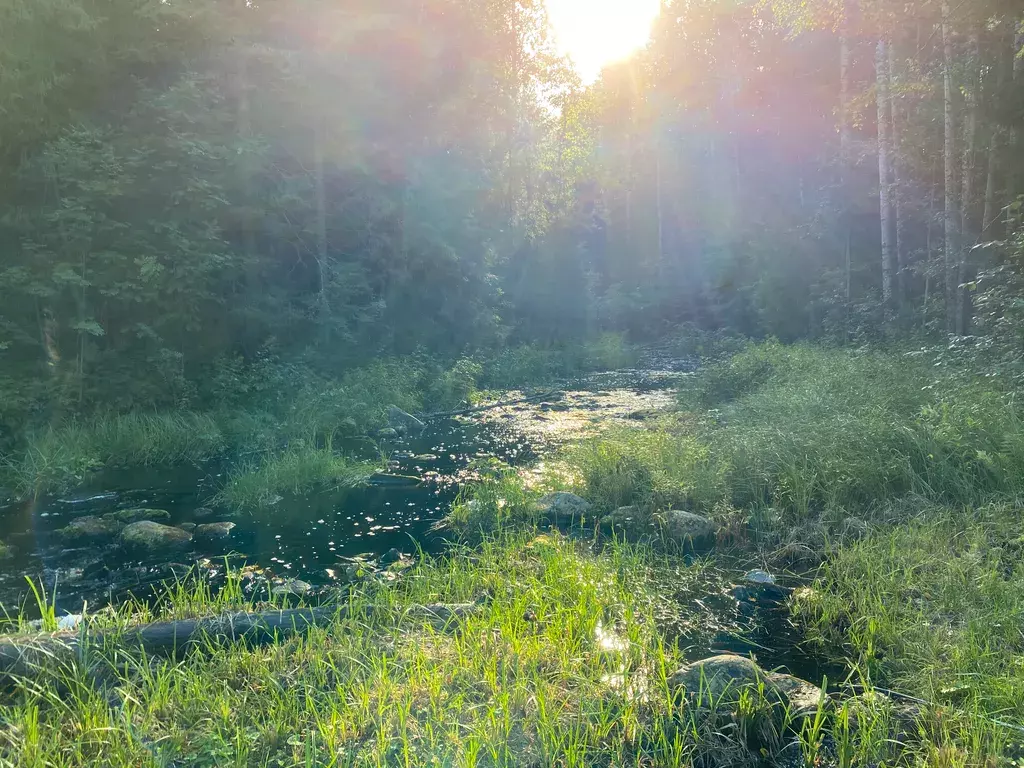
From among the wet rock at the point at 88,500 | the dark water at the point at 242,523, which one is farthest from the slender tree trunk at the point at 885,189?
the wet rock at the point at 88,500

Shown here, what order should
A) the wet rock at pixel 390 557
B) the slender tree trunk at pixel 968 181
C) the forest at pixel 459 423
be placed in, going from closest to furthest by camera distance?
1. the forest at pixel 459 423
2. the wet rock at pixel 390 557
3. the slender tree trunk at pixel 968 181

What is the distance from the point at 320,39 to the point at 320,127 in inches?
98.8

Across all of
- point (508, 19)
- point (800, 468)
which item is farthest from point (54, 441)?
point (508, 19)

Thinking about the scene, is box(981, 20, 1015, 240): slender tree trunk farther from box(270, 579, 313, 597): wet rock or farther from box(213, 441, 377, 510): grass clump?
box(270, 579, 313, 597): wet rock

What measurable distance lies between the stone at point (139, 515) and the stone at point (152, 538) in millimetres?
511

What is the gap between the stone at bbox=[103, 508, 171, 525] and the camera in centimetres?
789

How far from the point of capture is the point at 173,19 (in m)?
14.2

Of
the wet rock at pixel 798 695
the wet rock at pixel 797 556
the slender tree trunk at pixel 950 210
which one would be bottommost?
the wet rock at pixel 798 695

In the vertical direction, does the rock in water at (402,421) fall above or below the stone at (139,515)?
above

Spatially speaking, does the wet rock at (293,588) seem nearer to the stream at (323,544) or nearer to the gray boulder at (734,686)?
the stream at (323,544)

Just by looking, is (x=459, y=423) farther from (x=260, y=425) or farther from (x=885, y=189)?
(x=885, y=189)

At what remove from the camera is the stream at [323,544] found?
5.09 meters

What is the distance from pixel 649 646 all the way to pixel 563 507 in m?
3.49

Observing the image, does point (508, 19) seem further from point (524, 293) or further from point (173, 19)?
point (173, 19)
